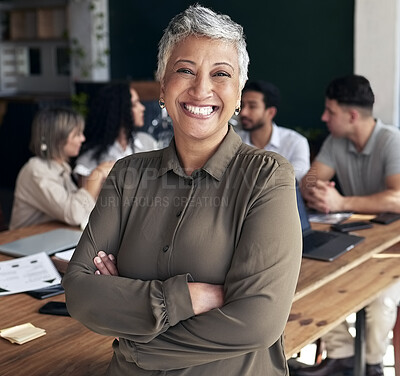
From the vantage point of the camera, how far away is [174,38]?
148 centimetres

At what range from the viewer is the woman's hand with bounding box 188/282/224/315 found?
1371 millimetres

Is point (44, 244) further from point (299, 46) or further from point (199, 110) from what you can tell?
point (299, 46)

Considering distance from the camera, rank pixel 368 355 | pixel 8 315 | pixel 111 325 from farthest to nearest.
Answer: pixel 368 355 < pixel 8 315 < pixel 111 325

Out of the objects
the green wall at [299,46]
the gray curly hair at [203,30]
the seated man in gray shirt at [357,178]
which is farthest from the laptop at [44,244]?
the green wall at [299,46]

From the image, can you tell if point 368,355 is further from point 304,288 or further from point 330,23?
point 330,23

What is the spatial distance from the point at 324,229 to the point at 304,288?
0.86 metres

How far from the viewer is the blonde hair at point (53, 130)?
132 inches

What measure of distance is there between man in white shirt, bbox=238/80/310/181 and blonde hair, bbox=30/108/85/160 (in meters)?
1.31

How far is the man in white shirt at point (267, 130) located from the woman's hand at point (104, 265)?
2803 mm

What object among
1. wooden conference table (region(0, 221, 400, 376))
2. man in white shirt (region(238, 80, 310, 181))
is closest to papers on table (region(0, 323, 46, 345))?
wooden conference table (region(0, 221, 400, 376))

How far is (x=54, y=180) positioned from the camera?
3217 mm

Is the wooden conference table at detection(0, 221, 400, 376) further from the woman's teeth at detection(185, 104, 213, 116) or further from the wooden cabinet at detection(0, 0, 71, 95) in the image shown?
the wooden cabinet at detection(0, 0, 71, 95)

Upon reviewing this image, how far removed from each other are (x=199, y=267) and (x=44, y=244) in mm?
1400

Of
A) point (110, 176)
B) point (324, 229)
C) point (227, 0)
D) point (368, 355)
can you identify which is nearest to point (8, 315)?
point (110, 176)
